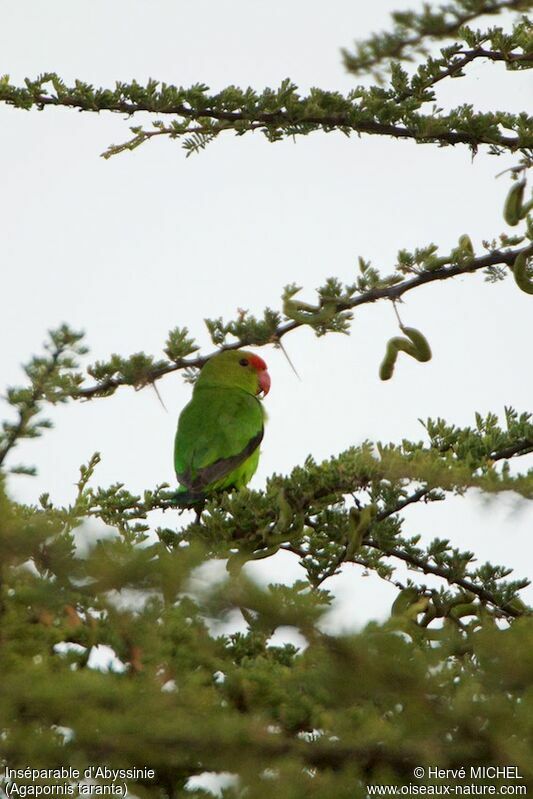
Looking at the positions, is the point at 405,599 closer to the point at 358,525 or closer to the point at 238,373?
the point at 358,525

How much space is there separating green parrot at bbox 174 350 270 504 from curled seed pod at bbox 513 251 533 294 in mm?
1760

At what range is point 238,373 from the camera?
5.43m

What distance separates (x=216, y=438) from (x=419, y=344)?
1.88 meters

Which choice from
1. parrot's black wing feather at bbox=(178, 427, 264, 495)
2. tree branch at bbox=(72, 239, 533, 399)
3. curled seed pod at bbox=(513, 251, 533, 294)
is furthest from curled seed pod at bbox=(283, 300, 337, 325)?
parrot's black wing feather at bbox=(178, 427, 264, 495)

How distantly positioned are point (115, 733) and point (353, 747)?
0.28 meters

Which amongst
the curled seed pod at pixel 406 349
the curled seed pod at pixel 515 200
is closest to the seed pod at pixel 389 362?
the curled seed pod at pixel 406 349

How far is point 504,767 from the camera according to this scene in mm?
1086

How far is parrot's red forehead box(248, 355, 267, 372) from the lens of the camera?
18.1 feet

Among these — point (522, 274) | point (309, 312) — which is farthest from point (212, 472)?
point (522, 274)

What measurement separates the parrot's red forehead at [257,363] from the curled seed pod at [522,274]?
295 cm

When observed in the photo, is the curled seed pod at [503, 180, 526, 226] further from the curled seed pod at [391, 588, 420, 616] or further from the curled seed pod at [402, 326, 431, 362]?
the curled seed pod at [391, 588, 420, 616]

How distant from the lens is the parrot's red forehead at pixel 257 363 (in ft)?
18.1

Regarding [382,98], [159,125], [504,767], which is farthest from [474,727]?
[159,125]

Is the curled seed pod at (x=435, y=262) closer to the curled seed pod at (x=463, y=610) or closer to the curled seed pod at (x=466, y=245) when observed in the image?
the curled seed pod at (x=466, y=245)
